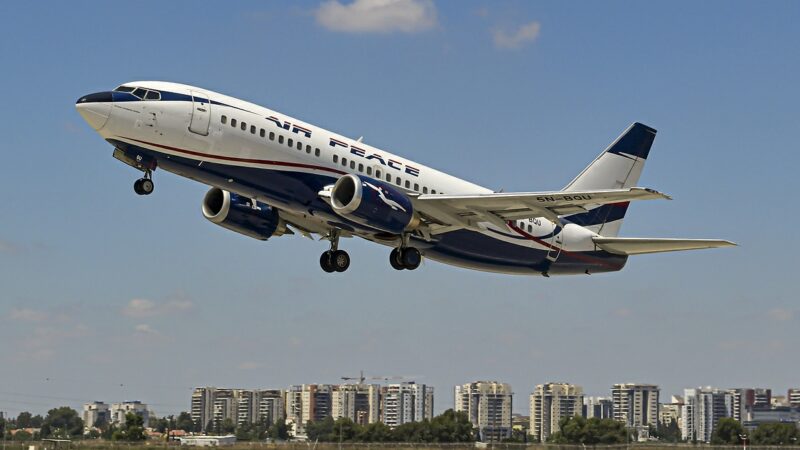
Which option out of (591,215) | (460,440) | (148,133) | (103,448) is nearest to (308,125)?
(148,133)

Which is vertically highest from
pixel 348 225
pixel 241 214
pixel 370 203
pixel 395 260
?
pixel 241 214

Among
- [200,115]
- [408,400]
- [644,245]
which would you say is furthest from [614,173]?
[408,400]

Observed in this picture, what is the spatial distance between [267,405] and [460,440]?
42994 millimetres

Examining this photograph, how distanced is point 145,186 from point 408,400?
146 m

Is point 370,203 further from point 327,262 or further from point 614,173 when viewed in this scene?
point 614,173

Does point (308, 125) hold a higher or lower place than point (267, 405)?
higher

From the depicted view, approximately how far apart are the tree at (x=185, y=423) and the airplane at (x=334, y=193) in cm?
3216

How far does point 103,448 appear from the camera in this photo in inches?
2042

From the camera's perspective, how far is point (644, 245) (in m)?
49.1

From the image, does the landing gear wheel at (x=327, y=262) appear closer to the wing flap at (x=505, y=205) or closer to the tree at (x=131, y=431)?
the wing flap at (x=505, y=205)

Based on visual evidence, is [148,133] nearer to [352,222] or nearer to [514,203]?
[352,222]

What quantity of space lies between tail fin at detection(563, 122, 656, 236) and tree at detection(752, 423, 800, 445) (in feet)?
94.8

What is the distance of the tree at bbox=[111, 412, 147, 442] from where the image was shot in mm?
59853

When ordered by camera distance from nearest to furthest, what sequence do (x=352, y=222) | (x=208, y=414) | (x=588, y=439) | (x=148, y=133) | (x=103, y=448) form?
1. (x=148, y=133)
2. (x=352, y=222)
3. (x=103, y=448)
4. (x=588, y=439)
5. (x=208, y=414)
